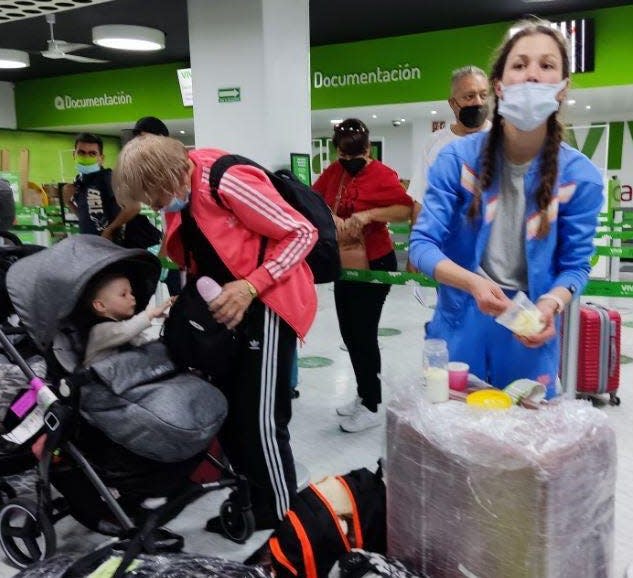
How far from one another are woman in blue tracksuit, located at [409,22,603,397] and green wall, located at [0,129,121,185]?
39.4 feet

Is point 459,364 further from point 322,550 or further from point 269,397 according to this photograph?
point 269,397

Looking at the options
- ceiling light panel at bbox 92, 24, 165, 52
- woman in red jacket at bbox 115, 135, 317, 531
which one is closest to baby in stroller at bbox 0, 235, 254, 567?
woman in red jacket at bbox 115, 135, 317, 531

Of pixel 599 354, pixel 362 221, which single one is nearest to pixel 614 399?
pixel 599 354

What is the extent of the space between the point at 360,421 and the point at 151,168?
74.7 inches

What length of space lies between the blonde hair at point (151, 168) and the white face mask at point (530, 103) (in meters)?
0.89

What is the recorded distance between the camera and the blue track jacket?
4.94ft

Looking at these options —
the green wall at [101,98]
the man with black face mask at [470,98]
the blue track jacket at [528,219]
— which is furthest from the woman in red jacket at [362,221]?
the green wall at [101,98]

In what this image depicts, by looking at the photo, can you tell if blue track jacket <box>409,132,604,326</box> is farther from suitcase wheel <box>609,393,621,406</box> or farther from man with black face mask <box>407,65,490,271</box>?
suitcase wheel <box>609,393,621,406</box>

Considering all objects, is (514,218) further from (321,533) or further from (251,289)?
(321,533)

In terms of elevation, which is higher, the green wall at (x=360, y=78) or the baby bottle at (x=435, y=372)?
the green wall at (x=360, y=78)

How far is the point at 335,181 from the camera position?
126 inches

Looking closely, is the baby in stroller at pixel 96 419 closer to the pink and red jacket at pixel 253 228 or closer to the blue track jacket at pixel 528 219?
the pink and red jacket at pixel 253 228

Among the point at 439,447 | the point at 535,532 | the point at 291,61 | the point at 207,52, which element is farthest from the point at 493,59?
the point at 207,52

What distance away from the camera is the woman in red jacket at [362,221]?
9.98 ft
